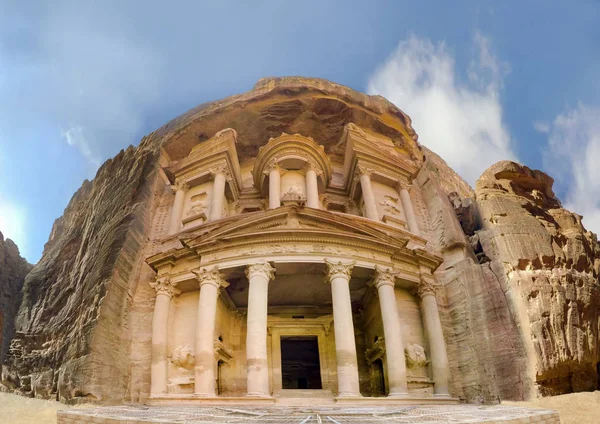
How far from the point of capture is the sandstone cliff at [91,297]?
12.5m

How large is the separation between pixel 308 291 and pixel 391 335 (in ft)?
13.4

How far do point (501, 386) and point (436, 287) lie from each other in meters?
4.20

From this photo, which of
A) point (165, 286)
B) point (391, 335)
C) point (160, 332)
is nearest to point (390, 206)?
point (391, 335)

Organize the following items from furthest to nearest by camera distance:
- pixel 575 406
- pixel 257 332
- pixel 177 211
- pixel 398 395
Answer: pixel 177 211 → pixel 257 332 → pixel 398 395 → pixel 575 406

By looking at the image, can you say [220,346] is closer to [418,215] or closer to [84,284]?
[84,284]

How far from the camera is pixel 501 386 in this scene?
41.8ft

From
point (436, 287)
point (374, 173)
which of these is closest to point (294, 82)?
point (374, 173)

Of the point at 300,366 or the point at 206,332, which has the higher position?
the point at 206,332

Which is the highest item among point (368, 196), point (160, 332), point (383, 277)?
point (368, 196)

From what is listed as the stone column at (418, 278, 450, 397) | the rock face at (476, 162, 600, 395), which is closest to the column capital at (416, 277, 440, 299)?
the stone column at (418, 278, 450, 397)

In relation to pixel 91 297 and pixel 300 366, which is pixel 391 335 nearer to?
pixel 300 366

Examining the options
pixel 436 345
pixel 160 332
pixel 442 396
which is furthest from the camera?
pixel 436 345

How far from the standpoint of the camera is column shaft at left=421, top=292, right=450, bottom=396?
45.1ft

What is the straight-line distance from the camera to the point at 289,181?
68.1 ft
